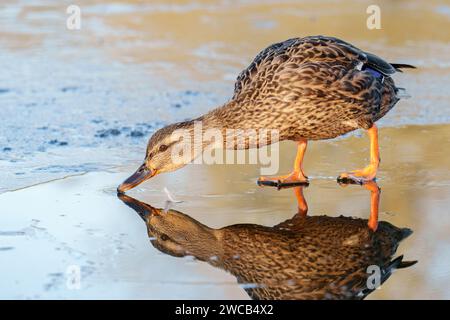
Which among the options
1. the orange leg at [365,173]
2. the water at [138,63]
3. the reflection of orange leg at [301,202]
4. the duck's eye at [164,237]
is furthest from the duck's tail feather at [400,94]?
the duck's eye at [164,237]

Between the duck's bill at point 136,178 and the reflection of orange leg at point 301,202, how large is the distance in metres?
1.01

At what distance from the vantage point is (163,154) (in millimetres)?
5918

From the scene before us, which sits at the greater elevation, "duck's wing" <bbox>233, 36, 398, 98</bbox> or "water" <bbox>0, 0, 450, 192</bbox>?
"duck's wing" <bbox>233, 36, 398, 98</bbox>

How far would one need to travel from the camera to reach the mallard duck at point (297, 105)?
19.3 feet

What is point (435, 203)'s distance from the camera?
5387 mm

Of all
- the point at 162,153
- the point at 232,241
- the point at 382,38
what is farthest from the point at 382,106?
the point at 382,38

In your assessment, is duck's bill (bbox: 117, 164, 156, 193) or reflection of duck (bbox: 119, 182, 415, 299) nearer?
reflection of duck (bbox: 119, 182, 415, 299)

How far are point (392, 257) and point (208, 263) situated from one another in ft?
3.16

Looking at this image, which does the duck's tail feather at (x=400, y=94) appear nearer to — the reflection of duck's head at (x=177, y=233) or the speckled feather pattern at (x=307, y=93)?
the speckled feather pattern at (x=307, y=93)

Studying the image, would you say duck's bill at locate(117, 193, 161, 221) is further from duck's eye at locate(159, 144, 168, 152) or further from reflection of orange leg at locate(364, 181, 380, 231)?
reflection of orange leg at locate(364, 181, 380, 231)

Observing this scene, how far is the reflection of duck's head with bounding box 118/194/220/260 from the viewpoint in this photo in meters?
4.74

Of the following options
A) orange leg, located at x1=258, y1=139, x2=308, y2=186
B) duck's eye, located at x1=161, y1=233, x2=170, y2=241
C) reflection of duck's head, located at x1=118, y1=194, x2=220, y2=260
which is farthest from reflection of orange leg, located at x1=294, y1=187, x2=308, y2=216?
duck's eye, located at x1=161, y1=233, x2=170, y2=241

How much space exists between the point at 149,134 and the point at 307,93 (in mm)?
2133

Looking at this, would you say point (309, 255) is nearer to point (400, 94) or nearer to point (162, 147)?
point (162, 147)
